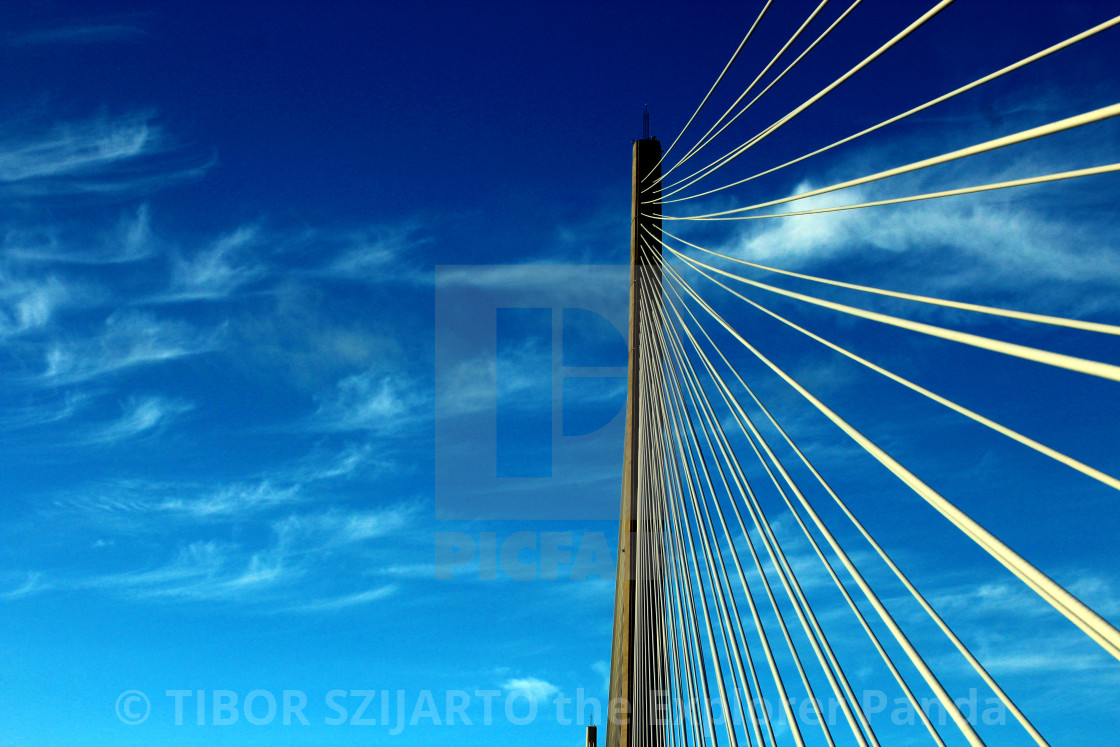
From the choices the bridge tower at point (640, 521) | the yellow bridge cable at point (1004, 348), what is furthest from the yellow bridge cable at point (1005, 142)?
the bridge tower at point (640, 521)

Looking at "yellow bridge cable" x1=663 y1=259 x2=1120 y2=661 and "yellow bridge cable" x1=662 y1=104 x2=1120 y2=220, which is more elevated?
"yellow bridge cable" x1=662 y1=104 x2=1120 y2=220

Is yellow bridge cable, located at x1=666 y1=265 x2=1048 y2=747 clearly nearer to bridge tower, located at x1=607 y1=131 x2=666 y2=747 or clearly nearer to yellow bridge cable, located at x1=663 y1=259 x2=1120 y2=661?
yellow bridge cable, located at x1=663 y1=259 x2=1120 y2=661

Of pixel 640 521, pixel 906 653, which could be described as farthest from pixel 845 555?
pixel 640 521

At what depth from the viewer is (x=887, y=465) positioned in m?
1.97

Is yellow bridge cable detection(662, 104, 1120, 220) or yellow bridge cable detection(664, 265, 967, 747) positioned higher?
yellow bridge cable detection(662, 104, 1120, 220)

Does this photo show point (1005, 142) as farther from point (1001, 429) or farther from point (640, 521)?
point (640, 521)

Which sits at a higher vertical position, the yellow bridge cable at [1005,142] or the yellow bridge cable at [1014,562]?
the yellow bridge cable at [1005,142]

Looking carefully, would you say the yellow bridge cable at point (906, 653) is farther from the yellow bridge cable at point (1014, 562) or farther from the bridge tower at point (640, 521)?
the bridge tower at point (640, 521)

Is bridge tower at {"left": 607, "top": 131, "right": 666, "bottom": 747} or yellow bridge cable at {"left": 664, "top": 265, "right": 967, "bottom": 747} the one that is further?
bridge tower at {"left": 607, "top": 131, "right": 666, "bottom": 747}

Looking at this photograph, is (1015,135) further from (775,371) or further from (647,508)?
(647,508)

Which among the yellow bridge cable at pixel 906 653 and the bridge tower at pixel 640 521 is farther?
the bridge tower at pixel 640 521

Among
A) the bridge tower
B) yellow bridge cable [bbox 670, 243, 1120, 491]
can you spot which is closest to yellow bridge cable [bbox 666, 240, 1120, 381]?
yellow bridge cable [bbox 670, 243, 1120, 491]

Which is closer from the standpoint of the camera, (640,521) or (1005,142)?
(1005,142)

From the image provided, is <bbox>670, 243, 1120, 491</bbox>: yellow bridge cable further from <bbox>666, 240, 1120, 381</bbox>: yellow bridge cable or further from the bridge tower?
the bridge tower
